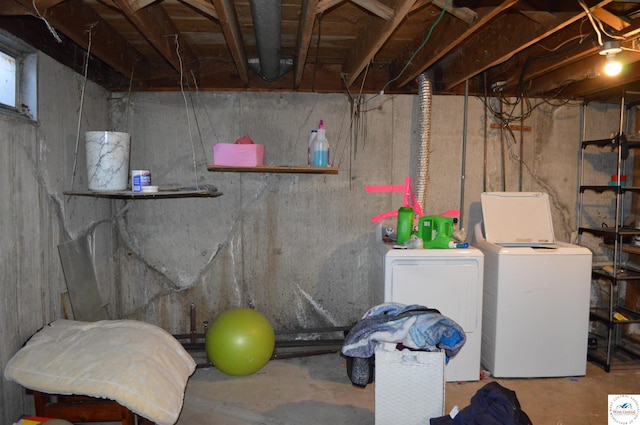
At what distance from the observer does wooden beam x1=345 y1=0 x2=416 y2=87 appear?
6.48ft

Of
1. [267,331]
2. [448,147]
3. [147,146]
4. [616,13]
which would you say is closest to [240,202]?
[147,146]

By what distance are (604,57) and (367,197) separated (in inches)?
72.3

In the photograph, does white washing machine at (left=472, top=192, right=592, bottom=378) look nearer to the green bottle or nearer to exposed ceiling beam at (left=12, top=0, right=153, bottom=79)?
the green bottle

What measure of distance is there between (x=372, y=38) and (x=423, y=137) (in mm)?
1095

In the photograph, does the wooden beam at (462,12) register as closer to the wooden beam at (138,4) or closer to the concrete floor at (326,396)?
the wooden beam at (138,4)

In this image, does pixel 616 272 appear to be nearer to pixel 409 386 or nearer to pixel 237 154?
pixel 409 386

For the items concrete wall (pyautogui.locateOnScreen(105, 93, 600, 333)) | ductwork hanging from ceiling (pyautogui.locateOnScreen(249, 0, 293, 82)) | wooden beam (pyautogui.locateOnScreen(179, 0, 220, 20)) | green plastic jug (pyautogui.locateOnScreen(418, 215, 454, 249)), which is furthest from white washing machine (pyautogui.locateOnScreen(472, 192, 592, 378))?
wooden beam (pyautogui.locateOnScreen(179, 0, 220, 20))

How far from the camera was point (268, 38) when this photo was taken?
2.37 meters

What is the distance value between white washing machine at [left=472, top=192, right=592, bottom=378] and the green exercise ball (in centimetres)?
161

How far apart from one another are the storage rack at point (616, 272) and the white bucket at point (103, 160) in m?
3.47

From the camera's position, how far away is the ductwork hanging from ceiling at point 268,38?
6.42 feet

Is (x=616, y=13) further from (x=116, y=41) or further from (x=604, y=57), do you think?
(x=116, y=41)

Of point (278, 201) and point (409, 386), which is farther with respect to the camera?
point (278, 201)

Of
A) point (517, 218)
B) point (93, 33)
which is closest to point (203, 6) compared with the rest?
point (93, 33)
